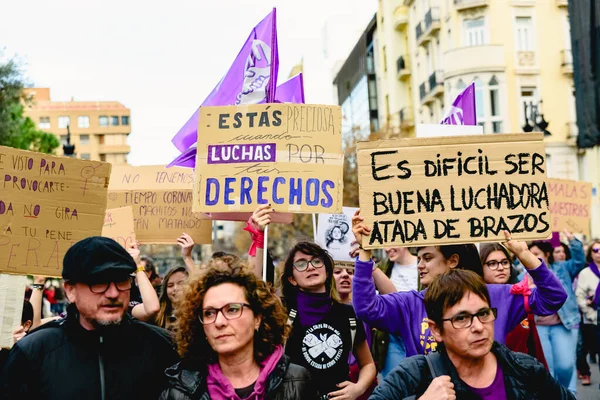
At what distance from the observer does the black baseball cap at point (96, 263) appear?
12.8ft

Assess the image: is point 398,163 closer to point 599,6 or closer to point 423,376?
point 423,376

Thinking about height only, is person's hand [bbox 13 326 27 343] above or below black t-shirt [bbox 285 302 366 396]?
above

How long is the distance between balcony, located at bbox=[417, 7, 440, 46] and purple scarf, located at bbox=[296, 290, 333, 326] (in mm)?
38000

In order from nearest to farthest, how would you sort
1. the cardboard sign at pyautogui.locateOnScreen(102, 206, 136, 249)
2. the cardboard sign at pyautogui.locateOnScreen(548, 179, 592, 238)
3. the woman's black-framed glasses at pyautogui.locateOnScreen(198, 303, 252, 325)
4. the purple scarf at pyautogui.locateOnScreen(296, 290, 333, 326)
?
the woman's black-framed glasses at pyautogui.locateOnScreen(198, 303, 252, 325)
the purple scarf at pyautogui.locateOnScreen(296, 290, 333, 326)
the cardboard sign at pyautogui.locateOnScreen(102, 206, 136, 249)
the cardboard sign at pyautogui.locateOnScreen(548, 179, 592, 238)

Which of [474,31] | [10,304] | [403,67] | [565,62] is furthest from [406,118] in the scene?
[10,304]

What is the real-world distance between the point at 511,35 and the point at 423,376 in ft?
122

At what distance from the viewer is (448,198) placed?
5.27 meters

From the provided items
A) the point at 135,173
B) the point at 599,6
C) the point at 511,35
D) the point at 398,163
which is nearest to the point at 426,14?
the point at 511,35

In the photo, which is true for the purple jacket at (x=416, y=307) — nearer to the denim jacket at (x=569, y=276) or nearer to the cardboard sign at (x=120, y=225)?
the cardboard sign at (x=120, y=225)

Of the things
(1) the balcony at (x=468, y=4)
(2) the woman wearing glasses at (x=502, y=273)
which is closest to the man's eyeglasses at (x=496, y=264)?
(2) the woman wearing glasses at (x=502, y=273)

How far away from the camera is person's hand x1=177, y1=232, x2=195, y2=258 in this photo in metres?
7.54

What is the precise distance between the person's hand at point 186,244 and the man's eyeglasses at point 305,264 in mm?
1905

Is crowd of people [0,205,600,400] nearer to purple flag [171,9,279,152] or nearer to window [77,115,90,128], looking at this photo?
purple flag [171,9,279,152]

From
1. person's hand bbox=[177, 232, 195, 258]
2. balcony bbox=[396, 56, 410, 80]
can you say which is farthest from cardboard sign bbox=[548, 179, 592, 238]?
balcony bbox=[396, 56, 410, 80]
